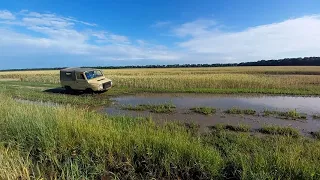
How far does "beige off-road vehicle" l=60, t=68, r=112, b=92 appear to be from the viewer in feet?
62.0

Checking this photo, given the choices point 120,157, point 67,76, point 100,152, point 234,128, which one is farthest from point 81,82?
point 120,157

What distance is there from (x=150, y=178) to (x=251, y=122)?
23.0ft

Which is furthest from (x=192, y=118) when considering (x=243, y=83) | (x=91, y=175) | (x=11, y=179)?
(x=243, y=83)

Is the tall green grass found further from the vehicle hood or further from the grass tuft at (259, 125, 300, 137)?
the vehicle hood

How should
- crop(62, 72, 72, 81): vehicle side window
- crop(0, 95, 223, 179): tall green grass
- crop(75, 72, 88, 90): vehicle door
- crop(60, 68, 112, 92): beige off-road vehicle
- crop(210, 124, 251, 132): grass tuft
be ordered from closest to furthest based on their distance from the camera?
crop(0, 95, 223, 179): tall green grass, crop(210, 124, 251, 132): grass tuft, crop(60, 68, 112, 92): beige off-road vehicle, crop(75, 72, 88, 90): vehicle door, crop(62, 72, 72, 81): vehicle side window

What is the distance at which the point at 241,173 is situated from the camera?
4.29 metres

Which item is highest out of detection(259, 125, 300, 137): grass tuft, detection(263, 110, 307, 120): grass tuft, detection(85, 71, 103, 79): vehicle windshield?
detection(85, 71, 103, 79): vehicle windshield

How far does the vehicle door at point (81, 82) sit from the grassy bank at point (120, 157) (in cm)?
1304

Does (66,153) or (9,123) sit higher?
(9,123)

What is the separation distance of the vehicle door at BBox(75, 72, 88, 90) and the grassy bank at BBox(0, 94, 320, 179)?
514 inches

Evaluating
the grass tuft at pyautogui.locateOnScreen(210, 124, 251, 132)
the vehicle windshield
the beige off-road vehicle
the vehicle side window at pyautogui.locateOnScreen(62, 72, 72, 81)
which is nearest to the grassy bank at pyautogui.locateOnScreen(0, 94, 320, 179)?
the grass tuft at pyautogui.locateOnScreen(210, 124, 251, 132)

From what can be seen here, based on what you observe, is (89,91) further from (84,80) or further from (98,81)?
(98,81)

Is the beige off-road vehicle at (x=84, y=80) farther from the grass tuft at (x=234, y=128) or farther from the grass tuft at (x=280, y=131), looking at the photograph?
the grass tuft at (x=280, y=131)

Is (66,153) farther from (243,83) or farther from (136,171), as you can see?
(243,83)
